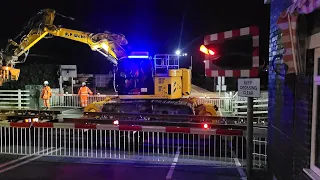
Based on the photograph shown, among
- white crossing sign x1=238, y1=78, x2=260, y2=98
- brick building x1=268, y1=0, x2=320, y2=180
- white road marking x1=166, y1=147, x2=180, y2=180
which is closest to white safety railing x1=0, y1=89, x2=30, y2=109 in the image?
white road marking x1=166, y1=147, x2=180, y2=180

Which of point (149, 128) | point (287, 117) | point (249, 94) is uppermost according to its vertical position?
point (249, 94)

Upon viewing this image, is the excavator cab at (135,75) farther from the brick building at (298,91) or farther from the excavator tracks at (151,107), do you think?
the brick building at (298,91)

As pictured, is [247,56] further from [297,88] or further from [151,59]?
[151,59]

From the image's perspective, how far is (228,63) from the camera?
5.67 metres

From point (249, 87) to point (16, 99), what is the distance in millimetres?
19985

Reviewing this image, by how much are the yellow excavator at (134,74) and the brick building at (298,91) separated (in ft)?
29.2

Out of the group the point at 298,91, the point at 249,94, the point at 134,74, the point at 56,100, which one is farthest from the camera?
the point at 56,100

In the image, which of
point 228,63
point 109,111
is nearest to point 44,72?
point 109,111

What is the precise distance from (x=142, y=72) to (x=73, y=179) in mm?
8353

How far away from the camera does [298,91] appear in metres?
4.59

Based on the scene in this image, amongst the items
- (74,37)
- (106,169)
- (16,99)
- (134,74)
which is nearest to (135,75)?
(134,74)

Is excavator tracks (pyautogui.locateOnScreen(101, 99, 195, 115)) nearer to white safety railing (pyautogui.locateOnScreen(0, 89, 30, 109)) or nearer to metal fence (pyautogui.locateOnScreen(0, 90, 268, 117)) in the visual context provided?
metal fence (pyautogui.locateOnScreen(0, 90, 268, 117))

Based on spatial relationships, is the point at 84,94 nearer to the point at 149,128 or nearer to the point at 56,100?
the point at 56,100

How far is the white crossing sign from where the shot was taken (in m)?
5.70
